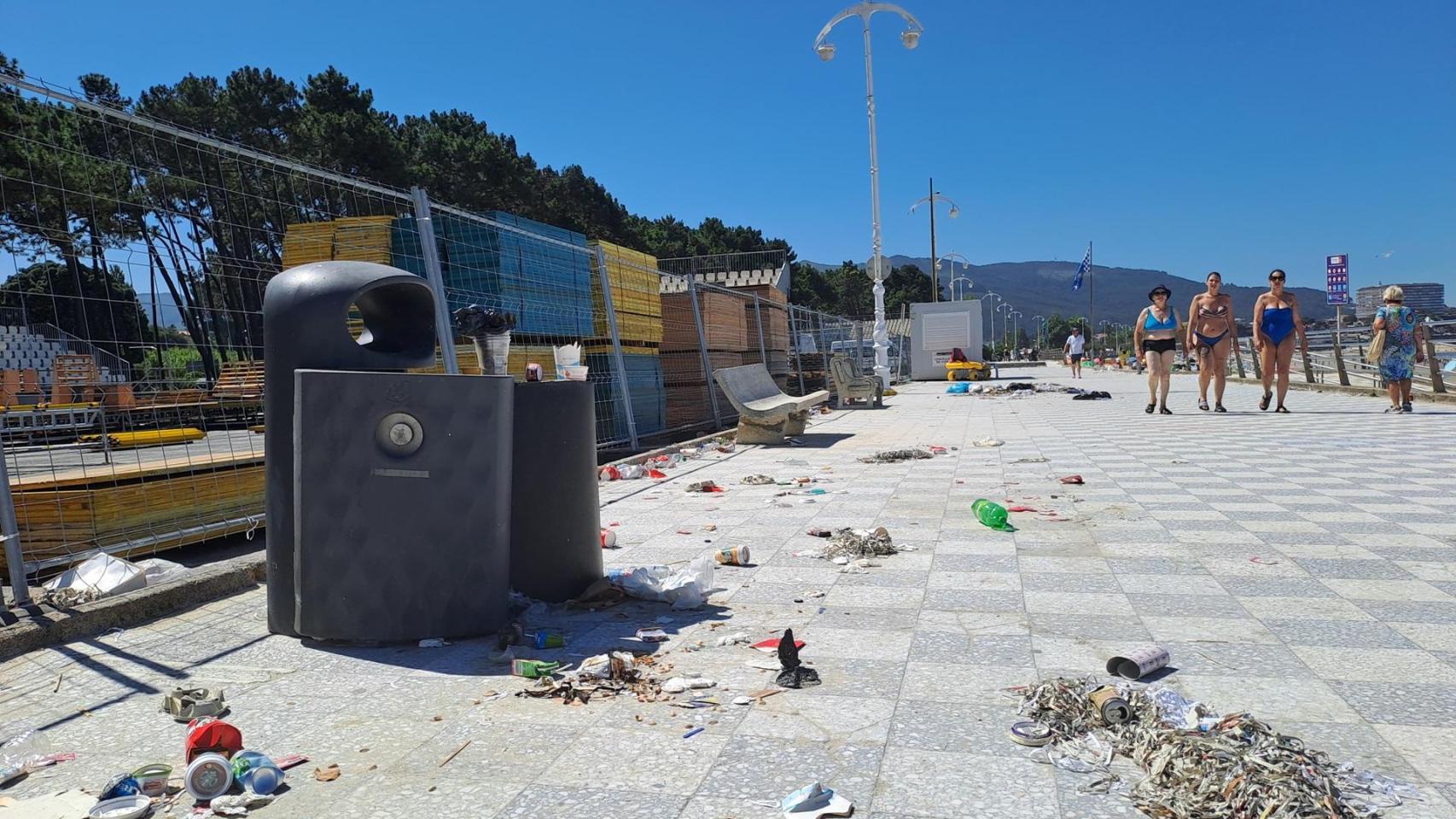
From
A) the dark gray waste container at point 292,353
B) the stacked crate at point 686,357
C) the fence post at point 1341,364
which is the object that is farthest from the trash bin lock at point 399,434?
the fence post at point 1341,364

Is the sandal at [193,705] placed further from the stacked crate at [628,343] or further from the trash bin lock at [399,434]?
the stacked crate at [628,343]

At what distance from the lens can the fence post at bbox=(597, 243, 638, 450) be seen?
1022cm

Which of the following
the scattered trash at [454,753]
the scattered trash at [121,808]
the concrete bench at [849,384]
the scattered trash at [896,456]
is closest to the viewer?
the scattered trash at [121,808]

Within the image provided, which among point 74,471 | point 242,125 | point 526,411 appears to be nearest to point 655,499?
point 526,411

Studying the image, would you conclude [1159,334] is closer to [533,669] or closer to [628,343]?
[628,343]

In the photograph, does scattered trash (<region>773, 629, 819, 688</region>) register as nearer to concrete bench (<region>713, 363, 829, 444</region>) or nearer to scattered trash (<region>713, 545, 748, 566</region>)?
scattered trash (<region>713, 545, 748, 566</region>)

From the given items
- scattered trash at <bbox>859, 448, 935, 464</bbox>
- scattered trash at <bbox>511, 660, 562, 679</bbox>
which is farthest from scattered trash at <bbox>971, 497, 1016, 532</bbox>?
scattered trash at <bbox>859, 448, 935, 464</bbox>

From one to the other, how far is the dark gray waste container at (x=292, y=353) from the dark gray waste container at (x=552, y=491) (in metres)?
0.57

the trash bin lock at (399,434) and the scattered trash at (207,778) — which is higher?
the trash bin lock at (399,434)

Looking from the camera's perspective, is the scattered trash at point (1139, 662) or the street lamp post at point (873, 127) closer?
the scattered trash at point (1139, 662)

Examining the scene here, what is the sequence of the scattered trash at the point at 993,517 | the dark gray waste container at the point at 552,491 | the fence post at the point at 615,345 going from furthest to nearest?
the fence post at the point at 615,345, the scattered trash at the point at 993,517, the dark gray waste container at the point at 552,491

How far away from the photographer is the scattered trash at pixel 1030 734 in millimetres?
2438

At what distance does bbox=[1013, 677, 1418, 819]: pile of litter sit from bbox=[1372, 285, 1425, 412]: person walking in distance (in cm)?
1217

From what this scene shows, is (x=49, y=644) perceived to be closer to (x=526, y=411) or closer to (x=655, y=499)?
(x=526, y=411)
